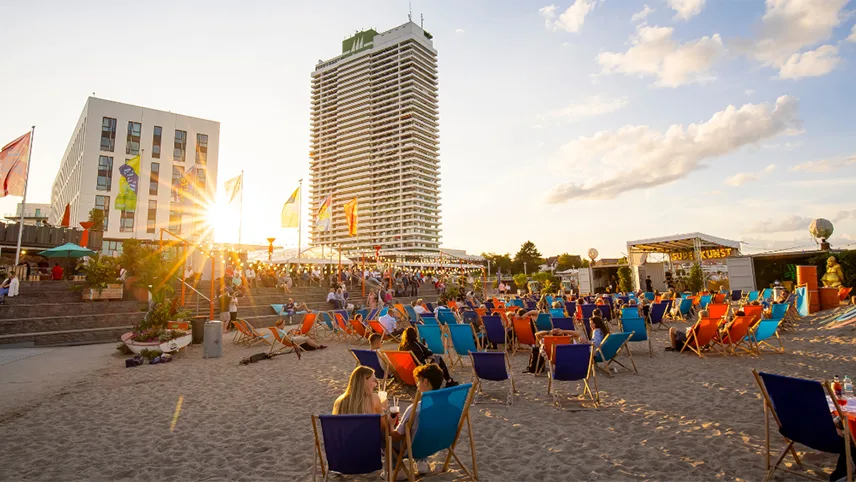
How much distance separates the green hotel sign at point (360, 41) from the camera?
131 m

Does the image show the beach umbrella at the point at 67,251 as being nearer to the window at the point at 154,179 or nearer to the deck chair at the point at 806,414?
the deck chair at the point at 806,414

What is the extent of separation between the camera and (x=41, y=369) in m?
8.23

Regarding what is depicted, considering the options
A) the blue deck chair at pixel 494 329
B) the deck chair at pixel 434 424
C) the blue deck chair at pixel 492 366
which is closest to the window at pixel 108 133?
the blue deck chair at pixel 494 329

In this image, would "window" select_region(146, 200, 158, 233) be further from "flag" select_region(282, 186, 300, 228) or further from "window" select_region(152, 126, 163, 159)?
"flag" select_region(282, 186, 300, 228)

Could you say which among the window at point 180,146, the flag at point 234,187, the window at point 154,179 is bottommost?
the flag at point 234,187

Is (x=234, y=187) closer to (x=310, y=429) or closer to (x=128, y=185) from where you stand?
(x=128, y=185)

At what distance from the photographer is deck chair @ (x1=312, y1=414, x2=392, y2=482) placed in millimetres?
2760

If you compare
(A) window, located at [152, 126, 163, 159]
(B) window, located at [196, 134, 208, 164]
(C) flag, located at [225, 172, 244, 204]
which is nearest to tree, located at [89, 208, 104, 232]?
(C) flag, located at [225, 172, 244, 204]

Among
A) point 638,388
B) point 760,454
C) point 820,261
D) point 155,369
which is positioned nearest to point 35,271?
point 155,369

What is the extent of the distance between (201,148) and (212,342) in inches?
1519

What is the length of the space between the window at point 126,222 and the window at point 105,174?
106 inches

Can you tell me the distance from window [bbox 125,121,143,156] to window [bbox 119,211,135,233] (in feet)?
19.2

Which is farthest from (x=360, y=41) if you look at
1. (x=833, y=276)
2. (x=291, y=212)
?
(x=833, y=276)

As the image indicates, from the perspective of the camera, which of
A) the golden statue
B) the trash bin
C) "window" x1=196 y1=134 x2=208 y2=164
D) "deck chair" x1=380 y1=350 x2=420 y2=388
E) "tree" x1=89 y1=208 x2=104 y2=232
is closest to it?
"deck chair" x1=380 y1=350 x2=420 y2=388
